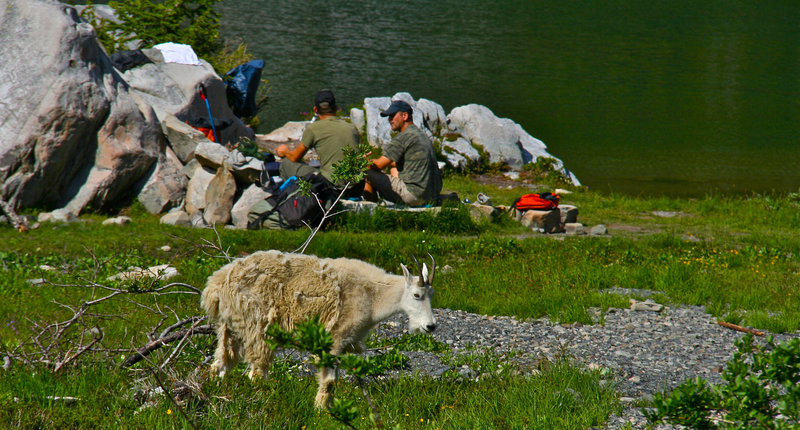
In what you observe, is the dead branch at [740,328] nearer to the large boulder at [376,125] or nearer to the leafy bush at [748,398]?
the leafy bush at [748,398]

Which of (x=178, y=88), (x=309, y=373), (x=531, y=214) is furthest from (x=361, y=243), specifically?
(x=178, y=88)

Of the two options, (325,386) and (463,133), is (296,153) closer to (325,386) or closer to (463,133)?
(325,386)

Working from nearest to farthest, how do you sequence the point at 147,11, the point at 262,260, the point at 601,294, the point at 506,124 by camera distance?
1. the point at 262,260
2. the point at 601,294
3. the point at 147,11
4. the point at 506,124

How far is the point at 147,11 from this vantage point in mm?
25875

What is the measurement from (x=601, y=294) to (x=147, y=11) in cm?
2134

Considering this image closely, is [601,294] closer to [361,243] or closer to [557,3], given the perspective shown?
[361,243]

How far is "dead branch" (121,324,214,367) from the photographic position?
7.02 m

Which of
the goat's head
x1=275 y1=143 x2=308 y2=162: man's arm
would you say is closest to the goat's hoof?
the goat's head

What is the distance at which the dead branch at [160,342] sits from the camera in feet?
23.0

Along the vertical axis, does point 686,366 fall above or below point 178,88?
below

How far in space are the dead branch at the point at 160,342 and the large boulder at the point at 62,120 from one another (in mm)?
10630

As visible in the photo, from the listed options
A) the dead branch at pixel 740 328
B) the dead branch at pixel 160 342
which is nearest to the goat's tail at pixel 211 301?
the dead branch at pixel 160 342

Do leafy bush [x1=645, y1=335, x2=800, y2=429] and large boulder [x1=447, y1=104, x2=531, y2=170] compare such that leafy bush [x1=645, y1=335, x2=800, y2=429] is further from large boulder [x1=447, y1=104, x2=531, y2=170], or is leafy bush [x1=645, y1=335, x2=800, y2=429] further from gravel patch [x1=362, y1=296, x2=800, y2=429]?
large boulder [x1=447, y1=104, x2=531, y2=170]

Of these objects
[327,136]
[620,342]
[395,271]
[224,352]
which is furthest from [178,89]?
[620,342]
